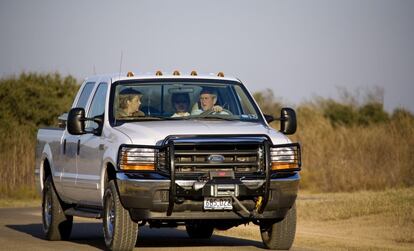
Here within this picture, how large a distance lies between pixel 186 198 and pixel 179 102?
77.6 inches

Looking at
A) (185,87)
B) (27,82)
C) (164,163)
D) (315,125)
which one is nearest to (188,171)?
(164,163)

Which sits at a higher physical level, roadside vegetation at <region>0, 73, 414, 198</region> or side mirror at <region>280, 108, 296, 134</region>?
side mirror at <region>280, 108, 296, 134</region>

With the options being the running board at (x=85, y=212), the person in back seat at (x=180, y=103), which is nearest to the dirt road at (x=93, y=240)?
the running board at (x=85, y=212)

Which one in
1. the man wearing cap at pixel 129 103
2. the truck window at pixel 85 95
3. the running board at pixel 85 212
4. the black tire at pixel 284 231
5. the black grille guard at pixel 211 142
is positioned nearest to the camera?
the black grille guard at pixel 211 142

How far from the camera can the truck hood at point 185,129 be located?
43.1 feet

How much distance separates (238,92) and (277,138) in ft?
5.96

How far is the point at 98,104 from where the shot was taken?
15.1 meters

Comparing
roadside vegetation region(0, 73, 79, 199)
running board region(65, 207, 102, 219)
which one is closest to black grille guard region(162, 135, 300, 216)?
running board region(65, 207, 102, 219)

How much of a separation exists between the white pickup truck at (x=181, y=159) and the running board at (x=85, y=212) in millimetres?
31

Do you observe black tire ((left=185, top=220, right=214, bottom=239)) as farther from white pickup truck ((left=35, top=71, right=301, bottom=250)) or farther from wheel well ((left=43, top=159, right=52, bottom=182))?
wheel well ((left=43, top=159, right=52, bottom=182))

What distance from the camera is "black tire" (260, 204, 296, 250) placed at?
1388 centimetres

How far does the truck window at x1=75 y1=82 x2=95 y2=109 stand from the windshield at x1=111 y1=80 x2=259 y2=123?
134 cm

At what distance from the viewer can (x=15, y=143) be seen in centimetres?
3478

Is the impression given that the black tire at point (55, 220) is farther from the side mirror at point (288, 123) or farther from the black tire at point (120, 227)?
the side mirror at point (288, 123)
